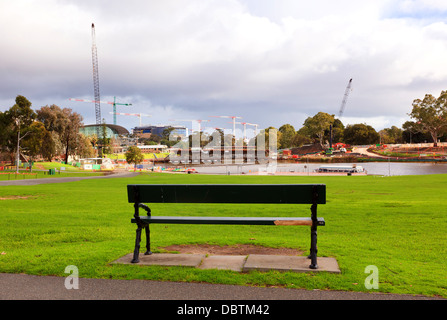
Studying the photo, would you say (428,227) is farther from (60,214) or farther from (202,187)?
(60,214)

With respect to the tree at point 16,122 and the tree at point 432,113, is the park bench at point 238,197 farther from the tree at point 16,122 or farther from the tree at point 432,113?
the tree at point 432,113

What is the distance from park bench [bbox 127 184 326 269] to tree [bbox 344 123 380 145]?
6179 inches

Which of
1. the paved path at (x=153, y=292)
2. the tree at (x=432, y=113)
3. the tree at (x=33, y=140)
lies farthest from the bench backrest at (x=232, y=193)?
the tree at (x=432, y=113)

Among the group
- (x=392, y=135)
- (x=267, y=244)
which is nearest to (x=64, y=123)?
(x=267, y=244)

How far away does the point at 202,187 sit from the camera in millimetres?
5508

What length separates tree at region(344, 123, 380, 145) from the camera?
499 ft

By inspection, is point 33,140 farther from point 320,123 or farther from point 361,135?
point 361,135

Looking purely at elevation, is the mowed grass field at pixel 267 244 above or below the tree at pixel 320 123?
below

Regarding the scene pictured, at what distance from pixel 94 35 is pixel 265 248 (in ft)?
486

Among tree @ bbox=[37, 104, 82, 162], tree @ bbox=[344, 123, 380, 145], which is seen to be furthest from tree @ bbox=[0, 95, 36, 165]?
tree @ bbox=[344, 123, 380, 145]

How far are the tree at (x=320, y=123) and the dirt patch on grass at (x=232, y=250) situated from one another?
154 m

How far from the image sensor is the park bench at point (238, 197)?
17.0ft

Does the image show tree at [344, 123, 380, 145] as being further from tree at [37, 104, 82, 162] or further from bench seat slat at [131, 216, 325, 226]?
bench seat slat at [131, 216, 325, 226]
